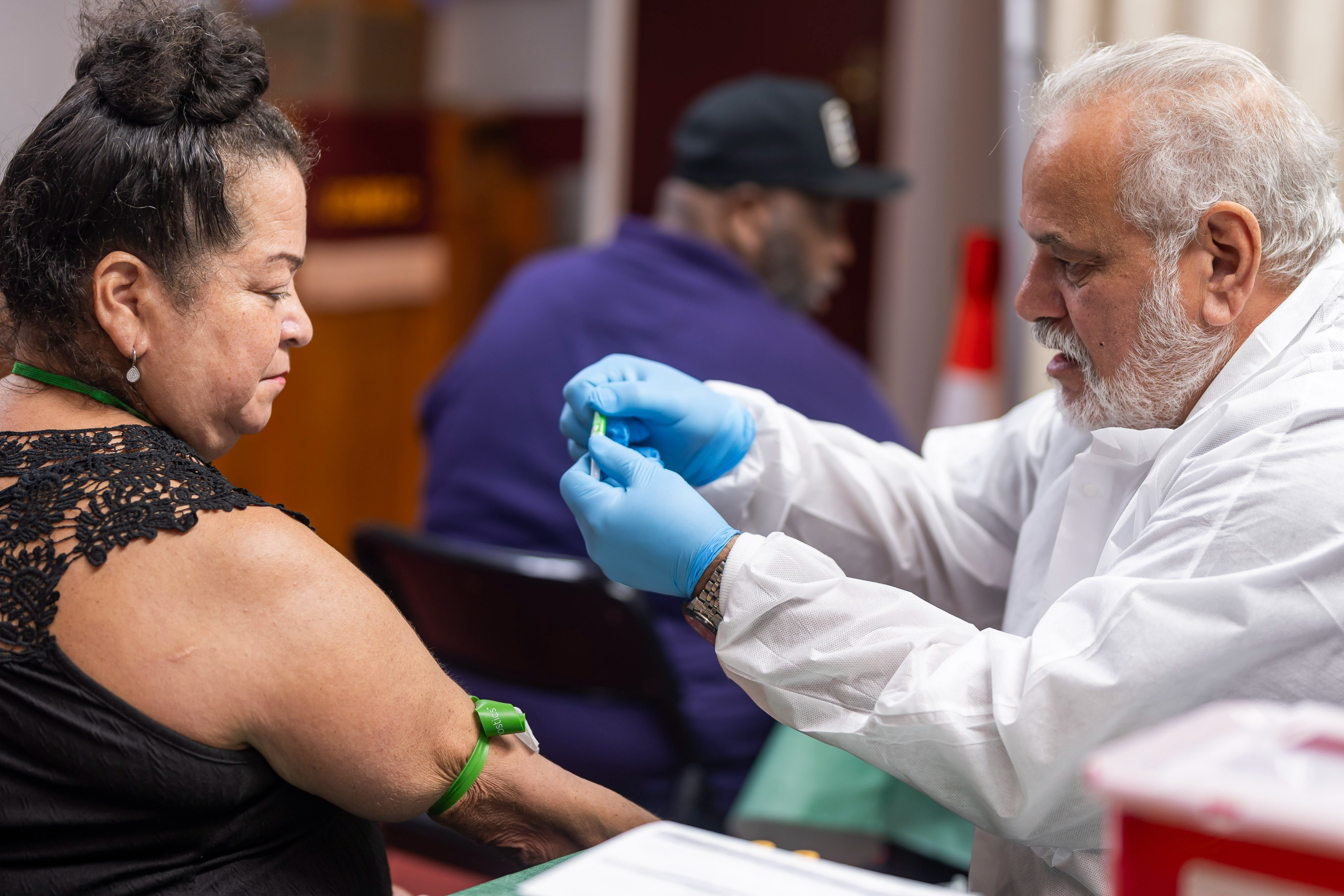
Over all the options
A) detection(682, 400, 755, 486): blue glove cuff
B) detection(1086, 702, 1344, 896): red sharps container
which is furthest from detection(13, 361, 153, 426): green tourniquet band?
detection(1086, 702, 1344, 896): red sharps container

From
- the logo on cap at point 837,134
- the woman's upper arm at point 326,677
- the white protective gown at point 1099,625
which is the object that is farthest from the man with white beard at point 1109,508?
the logo on cap at point 837,134

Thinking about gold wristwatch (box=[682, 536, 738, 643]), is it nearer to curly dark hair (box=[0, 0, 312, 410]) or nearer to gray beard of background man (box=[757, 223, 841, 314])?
curly dark hair (box=[0, 0, 312, 410])

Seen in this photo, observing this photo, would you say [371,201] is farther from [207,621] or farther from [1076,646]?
[1076,646]

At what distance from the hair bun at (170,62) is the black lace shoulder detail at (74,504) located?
250 mm

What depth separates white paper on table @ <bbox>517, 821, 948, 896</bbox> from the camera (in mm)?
646

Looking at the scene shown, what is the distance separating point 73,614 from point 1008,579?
101 cm

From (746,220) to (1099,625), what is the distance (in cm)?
147

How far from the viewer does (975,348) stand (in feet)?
7.47

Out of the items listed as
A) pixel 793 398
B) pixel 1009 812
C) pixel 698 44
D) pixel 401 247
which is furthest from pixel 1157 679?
pixel 401 247

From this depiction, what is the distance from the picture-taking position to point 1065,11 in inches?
78.5

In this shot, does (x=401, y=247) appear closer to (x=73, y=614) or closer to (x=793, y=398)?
(x=793, y=398)

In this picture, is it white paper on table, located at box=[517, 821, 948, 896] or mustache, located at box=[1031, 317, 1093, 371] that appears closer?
white paper on table, located at box=[517, 821, 948, 896]

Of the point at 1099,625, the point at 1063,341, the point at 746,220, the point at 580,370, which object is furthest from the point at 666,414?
the point at 746,220

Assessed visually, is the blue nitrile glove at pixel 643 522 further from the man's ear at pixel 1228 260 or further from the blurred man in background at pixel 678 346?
the blurred man in background at pixel 678 346
